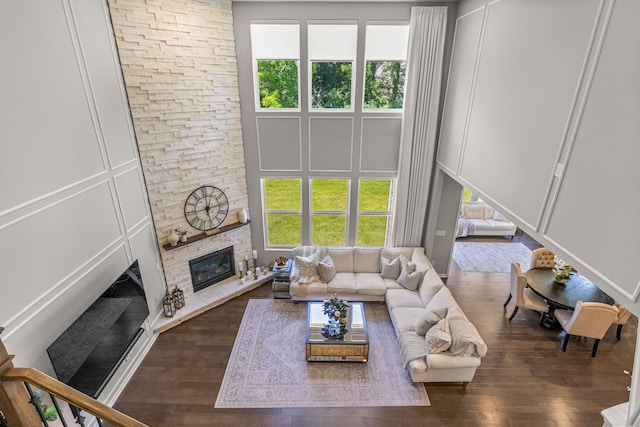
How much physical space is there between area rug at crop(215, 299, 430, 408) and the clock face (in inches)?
79.9

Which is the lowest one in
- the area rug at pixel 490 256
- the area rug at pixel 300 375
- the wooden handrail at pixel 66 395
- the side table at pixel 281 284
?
the area rug at pixel 300 375

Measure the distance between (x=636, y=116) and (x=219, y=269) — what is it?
643cm

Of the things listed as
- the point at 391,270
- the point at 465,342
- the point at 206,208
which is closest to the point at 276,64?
the point at 206,208

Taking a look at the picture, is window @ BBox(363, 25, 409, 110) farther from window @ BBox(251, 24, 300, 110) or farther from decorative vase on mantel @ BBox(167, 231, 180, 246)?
decorative vase on mantel @ BBox(167, 231, 180, 246)

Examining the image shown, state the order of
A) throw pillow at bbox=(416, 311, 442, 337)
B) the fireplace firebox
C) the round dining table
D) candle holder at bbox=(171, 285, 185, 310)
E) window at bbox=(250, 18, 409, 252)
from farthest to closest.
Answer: the fireplace firebox < window at bbox=(250, 18, 409, 252) < candle holder at bbox=(171, 285, 185, 310) < the round dining table < throw pillow at bbox=(416, 311, 442, 337)

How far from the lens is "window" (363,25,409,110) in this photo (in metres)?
5.81

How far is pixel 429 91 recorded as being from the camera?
231 inches

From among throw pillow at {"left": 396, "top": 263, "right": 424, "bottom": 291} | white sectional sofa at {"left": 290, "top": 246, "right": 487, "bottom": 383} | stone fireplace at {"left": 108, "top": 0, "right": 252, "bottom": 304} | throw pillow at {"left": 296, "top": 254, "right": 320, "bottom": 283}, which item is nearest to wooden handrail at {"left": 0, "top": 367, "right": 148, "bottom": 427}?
white sectional sofa at {"left": 290, "top": 246, "right": 487, "bottom": 383}

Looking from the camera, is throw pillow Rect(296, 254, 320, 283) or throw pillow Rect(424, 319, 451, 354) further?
throw pillow Rect(296, 254, 320, 283)

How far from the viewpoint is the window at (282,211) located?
6832 mm

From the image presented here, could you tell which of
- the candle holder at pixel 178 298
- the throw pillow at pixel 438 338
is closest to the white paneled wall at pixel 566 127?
the throw pillow at pixel 438 338

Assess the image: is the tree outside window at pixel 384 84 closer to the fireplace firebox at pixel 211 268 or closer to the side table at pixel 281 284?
the side table at pixel 281 284

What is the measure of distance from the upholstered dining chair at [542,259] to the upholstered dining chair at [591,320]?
1.52m

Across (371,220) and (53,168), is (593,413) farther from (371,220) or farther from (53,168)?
(53,168)
